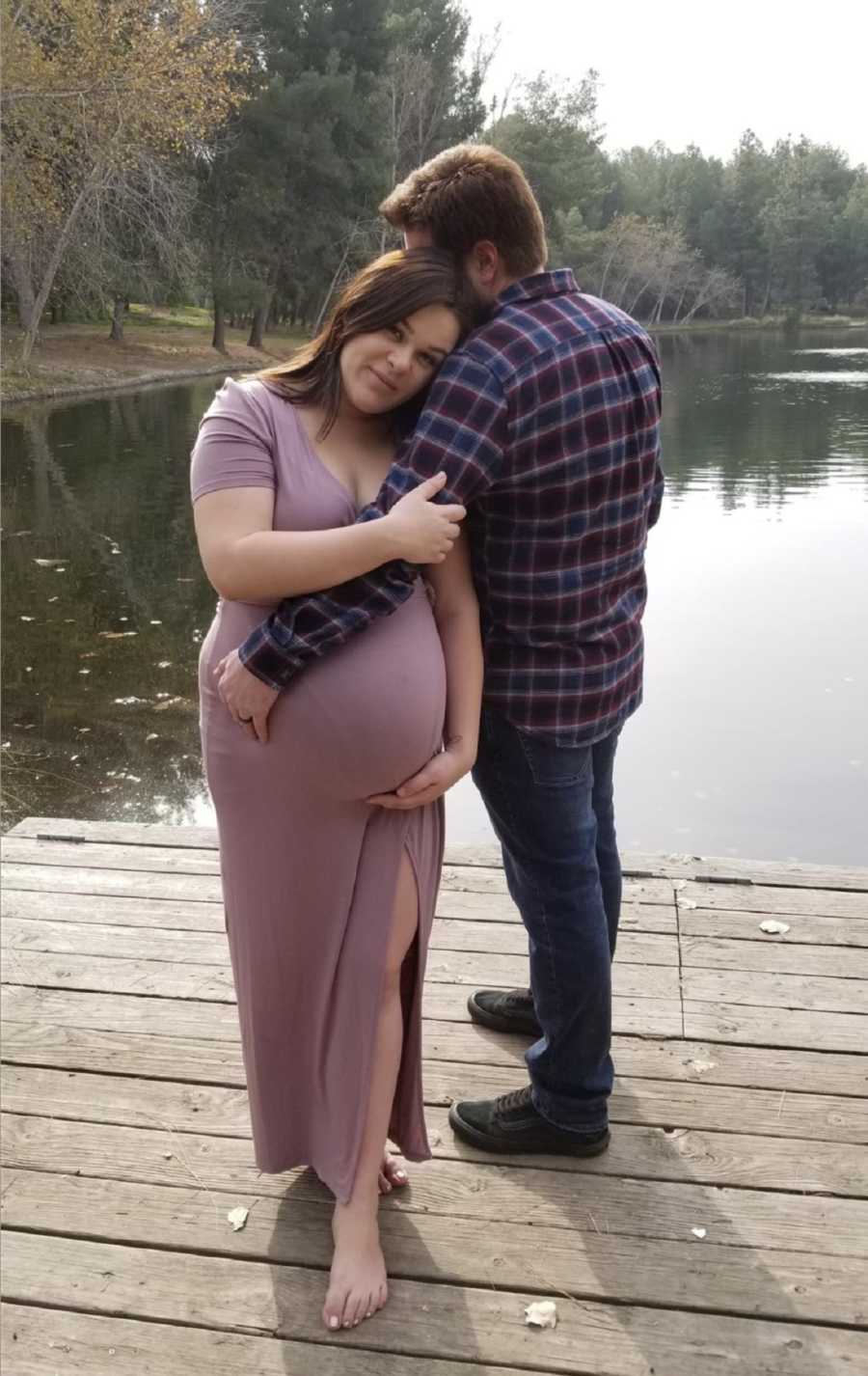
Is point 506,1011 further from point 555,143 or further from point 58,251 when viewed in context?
→ point 555,143

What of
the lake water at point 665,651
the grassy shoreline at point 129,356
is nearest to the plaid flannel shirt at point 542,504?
the lake water at point 665,651

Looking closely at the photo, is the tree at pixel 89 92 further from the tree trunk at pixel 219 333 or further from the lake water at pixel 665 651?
the tree trunk at pixel 219 333

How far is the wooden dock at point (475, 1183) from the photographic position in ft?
5.57

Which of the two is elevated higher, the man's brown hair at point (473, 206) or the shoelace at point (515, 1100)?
the man's brown hair at point (473, 206)

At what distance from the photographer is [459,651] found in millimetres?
1773

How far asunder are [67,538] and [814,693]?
6224 mm

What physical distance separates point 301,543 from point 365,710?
248mm

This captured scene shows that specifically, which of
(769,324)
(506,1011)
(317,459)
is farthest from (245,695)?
(769,324)

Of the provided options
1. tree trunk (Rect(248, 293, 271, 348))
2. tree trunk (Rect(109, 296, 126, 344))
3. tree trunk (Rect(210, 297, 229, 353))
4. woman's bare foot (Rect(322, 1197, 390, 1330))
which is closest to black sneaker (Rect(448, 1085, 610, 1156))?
woman's bare foot (Rect(322, 1197, 390, 1330))

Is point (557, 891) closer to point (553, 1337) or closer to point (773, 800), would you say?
point (553, 1337)

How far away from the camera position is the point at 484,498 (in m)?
1.76

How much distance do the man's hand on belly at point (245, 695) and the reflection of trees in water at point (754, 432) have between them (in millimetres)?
10174

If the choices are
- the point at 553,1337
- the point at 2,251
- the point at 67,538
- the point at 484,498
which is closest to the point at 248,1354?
the point at 553,1337

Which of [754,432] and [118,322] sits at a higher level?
[118,322]
